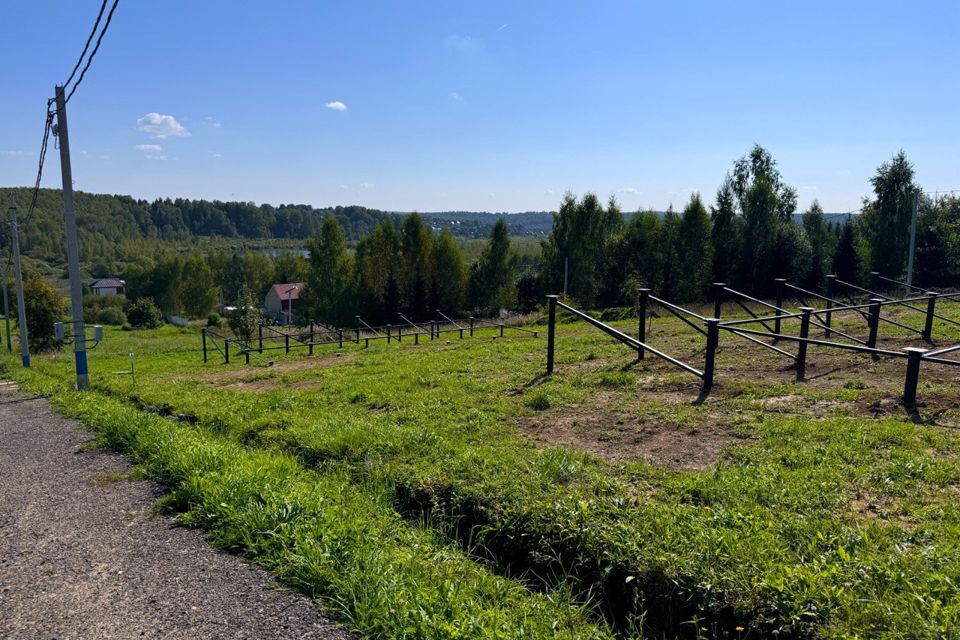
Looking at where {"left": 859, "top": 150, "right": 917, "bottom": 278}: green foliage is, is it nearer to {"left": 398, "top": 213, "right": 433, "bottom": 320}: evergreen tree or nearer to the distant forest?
the distant forest

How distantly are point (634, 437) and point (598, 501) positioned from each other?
1726mm

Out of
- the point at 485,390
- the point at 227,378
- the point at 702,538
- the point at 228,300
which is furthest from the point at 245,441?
the point at 228,300

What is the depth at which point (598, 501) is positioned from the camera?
13.2ft

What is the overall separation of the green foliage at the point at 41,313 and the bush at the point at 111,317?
4258 centimetres

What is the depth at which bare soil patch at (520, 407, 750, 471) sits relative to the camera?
4.99 meters

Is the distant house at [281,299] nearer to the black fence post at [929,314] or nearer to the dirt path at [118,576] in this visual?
the black fence post at [929,314]

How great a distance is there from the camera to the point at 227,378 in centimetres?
1238

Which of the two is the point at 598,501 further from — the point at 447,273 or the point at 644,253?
the point at 447,273

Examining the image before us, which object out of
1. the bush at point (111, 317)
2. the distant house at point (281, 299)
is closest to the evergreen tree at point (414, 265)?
the distant house at point (281, 299)

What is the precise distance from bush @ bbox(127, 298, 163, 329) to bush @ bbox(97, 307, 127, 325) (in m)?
6.02

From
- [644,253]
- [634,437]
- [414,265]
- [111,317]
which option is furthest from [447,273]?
[111,317]

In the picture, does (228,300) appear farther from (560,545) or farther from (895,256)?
(560,545)

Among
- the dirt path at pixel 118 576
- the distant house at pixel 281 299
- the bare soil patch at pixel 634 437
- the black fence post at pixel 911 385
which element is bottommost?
the distant house at pixel 281 299

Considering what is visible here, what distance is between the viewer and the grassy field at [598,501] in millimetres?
2943
